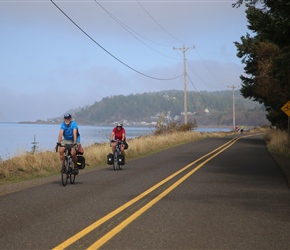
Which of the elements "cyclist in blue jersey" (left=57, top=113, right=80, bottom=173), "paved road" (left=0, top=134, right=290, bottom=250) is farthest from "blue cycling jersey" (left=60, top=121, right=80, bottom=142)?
Answer: "paved road" (left=0, top=134, right=290, bottom=250)

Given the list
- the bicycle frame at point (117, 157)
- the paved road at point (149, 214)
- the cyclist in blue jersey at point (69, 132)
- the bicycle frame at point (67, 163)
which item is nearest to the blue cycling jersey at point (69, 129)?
the cyclist in blue jersey at point (69, 132)

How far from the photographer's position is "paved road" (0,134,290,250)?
5.89 metres

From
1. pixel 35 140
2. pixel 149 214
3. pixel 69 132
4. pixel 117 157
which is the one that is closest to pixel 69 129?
pixel 69 132

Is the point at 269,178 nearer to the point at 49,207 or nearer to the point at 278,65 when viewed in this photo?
the point at 278,65

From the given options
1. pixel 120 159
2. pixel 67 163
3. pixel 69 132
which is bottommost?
pixel 120 159

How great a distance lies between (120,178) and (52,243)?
762cm

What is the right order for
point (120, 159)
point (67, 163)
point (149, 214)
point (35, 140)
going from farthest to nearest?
point (35, 140), point (120, 159), point (67, 163), point (149, 214)

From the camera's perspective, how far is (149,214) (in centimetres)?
770

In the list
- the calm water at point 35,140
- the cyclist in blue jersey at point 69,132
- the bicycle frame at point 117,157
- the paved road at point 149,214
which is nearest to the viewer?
the paved road at point 149,214

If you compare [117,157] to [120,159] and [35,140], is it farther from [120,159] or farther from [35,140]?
[35,140]

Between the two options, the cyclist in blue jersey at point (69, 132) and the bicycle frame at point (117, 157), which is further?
the bicycle frame at point (117, 157)

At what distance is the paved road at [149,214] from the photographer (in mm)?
5887

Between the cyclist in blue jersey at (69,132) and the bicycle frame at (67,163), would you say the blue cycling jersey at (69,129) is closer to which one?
the cyclist in blue jersey at (69,132)

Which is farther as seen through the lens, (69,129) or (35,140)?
(35,140)
